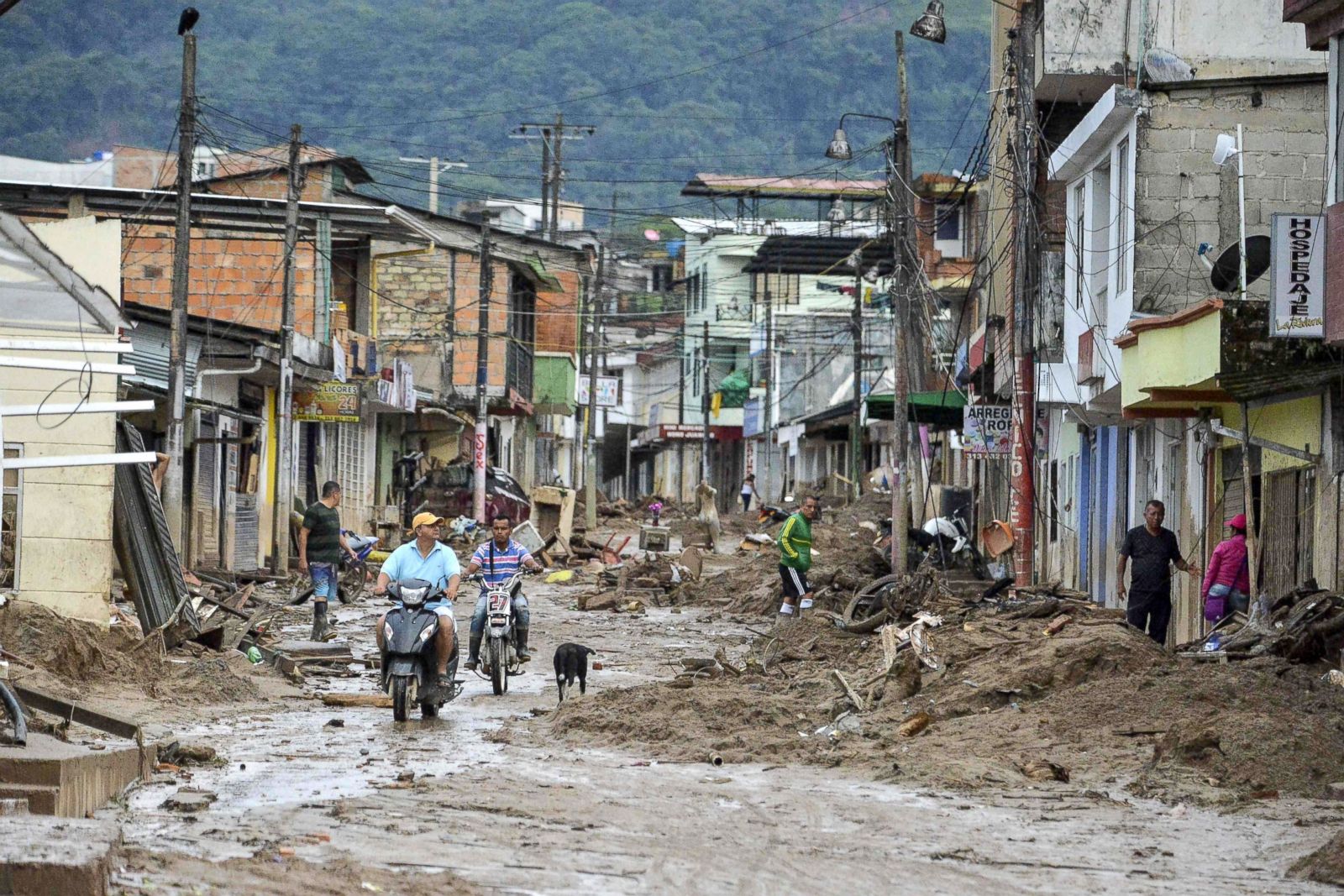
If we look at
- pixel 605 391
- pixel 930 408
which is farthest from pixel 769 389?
pixel 930 408

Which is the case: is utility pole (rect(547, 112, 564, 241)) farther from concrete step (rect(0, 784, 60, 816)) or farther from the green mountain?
the green mountain

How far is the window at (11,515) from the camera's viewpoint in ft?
55.0

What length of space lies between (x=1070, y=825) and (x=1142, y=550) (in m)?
8.94

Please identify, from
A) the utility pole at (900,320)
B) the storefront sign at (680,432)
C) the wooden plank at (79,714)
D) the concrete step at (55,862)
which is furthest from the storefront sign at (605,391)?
the concrete step at (55,862)

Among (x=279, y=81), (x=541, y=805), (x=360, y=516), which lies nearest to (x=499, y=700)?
(x=541, y=805)

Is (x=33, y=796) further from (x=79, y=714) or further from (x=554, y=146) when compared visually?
(x=554, y=146)

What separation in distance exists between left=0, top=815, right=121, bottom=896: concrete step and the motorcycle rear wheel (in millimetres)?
9185

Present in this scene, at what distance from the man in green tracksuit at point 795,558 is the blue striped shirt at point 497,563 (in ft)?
27.8

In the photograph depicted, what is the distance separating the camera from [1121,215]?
72.0ft

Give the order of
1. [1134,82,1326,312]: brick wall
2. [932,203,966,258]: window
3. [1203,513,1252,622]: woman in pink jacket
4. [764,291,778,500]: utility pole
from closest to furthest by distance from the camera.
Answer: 1. [1203,513,1252,622]: woman in pink jacket
2. [1134,82,1326,312]: brick wall
3. [932,203,966,258]: window
4. [764,291,778,500]: utility pole

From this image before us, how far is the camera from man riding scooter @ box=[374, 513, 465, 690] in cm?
1430

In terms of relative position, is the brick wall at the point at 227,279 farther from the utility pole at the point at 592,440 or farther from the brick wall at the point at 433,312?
the utility pole at the point at 592,440

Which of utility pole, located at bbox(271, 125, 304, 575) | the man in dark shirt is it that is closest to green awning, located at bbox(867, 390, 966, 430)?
utility pole, located at bbox(271, 125, 304, 575)

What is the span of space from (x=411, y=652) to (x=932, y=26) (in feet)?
48.0
